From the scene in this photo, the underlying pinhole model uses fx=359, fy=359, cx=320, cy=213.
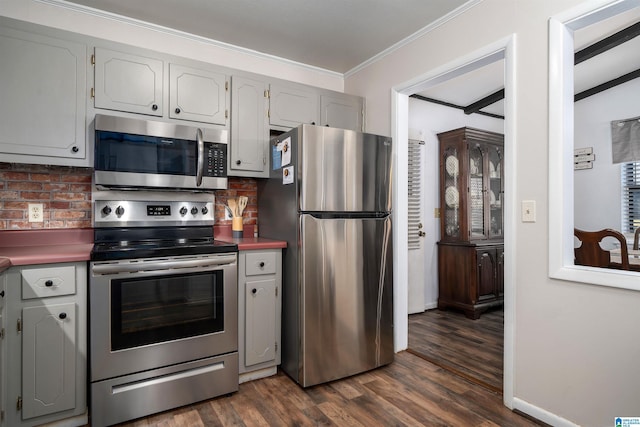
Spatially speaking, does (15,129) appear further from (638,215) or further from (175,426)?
(638,215)

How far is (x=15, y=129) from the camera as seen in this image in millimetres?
2074

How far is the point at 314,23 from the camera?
105 inches

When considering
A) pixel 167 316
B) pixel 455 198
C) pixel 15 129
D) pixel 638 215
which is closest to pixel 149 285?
pixel 167 316

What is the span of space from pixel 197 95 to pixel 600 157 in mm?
4788

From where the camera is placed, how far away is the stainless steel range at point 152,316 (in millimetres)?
1964

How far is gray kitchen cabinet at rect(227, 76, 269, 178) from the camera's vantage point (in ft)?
9.02

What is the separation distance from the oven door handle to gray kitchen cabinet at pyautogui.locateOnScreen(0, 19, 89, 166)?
76 centimetres

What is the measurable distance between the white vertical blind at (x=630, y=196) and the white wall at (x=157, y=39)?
12.0 ft

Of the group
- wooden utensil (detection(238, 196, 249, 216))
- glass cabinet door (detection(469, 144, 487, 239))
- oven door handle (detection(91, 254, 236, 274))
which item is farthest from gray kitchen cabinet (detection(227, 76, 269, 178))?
glass cabinet door (detection(469, 144, 487, 239))

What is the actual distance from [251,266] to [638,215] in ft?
15.1

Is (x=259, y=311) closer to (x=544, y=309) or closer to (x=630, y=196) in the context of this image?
(x=544, y=309)

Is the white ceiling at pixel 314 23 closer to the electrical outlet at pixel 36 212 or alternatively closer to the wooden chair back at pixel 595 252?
the electrical outlet at pixel 36 212

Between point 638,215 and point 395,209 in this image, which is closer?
point 395,209

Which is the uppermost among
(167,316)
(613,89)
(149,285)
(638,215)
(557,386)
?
(613,89)
